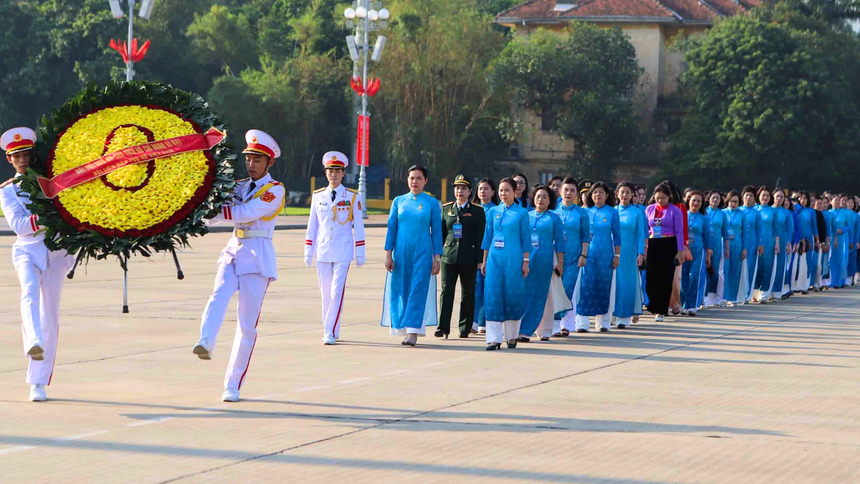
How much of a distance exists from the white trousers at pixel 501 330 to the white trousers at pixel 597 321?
80.9 inches

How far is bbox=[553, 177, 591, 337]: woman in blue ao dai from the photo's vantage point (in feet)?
46.7

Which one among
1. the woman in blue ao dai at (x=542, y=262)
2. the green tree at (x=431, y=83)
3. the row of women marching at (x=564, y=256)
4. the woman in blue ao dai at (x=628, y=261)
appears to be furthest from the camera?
the green tree at (x=431, y=83)

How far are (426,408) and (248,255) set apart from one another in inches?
63.7

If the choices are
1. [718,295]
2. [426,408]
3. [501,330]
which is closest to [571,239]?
[501,330]

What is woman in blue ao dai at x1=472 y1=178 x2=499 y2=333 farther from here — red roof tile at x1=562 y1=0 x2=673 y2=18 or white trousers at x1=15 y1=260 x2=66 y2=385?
red roof tile at x1=562 y1=0 x2=673 y2=18

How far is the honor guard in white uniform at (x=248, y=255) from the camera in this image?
8.59m

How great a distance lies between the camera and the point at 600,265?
49.1 feet

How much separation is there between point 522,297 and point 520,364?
1.33 meters

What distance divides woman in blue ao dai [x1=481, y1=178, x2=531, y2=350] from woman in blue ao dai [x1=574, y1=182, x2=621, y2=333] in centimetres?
219

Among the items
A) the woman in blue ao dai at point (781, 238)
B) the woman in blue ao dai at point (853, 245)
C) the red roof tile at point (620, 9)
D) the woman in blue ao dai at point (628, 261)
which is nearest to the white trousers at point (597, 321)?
the woman in blue ao dai at point (628, 261)

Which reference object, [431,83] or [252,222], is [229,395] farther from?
[431,83]

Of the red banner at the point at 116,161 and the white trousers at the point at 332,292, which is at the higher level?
the red banner at the point at 116,161

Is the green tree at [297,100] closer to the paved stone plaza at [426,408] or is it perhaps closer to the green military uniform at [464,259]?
the paved stone plaza at [426,408]

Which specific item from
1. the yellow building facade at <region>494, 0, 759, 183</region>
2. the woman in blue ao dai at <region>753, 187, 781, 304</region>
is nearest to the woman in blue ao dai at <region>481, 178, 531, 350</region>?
the woman in blue ao dai at <region>753, 187, 781, 304</region>
